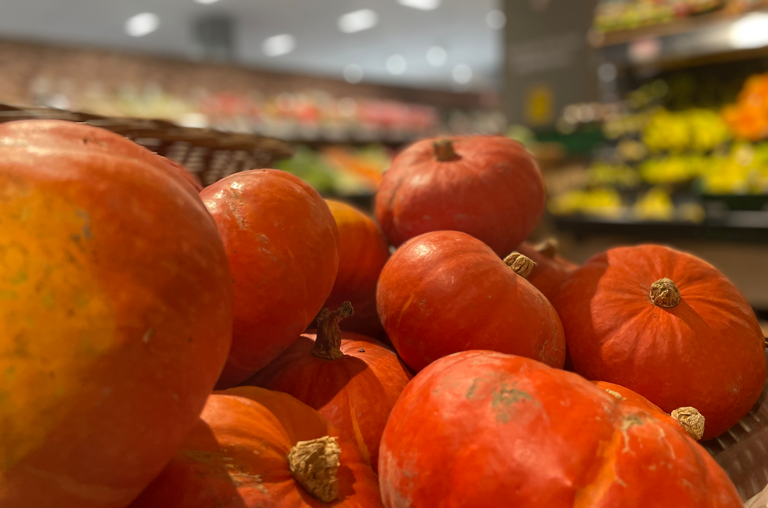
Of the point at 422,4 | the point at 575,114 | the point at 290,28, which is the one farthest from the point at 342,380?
the point at 290,28

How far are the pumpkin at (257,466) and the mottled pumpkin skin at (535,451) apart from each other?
2.4 inches

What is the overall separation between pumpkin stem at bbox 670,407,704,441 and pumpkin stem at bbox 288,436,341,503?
40 cm

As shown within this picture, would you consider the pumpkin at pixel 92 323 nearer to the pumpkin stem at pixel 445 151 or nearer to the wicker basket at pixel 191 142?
the wicker basket at pixel 191 142

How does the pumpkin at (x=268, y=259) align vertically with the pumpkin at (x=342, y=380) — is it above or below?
above

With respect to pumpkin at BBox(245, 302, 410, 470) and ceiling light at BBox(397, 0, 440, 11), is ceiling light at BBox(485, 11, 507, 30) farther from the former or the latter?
pumpkin at BBox(245, 302, 410, 470)

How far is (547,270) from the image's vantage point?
1.04m

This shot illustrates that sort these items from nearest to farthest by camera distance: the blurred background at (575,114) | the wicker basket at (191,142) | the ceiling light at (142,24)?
the wicker basket at (191,142), the blurred background at (575,114), the ceiling light at (142,24)

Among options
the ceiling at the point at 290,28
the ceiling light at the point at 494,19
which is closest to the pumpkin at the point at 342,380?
the ceiling at the point at 290,28

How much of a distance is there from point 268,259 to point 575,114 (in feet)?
14.0

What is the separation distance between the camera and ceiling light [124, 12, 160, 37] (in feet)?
32.5

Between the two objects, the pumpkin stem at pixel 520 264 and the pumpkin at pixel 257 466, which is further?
the pumpkin stem at pixel 520 264

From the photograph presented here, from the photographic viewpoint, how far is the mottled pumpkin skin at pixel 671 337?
77 centimetres

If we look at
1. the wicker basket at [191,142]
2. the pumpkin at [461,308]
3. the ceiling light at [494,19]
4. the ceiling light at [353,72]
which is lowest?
the pumpkin at [461,308]

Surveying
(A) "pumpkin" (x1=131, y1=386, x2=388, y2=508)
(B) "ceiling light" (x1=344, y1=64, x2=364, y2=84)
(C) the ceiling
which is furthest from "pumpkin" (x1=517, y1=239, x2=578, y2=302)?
(B) "ceiling light" (x1=344, y1=64, x2=364, y2=84)
